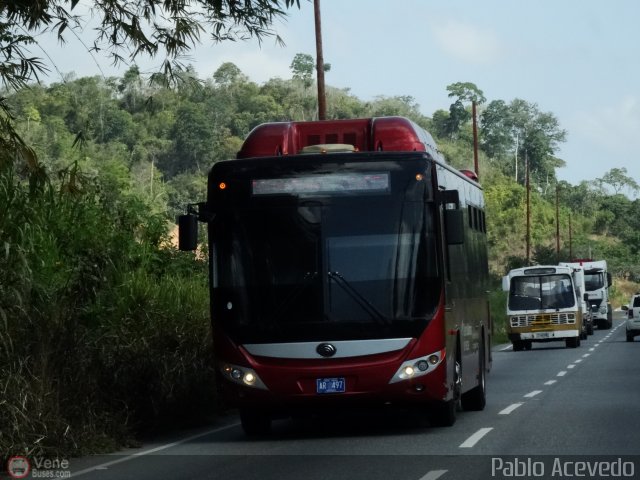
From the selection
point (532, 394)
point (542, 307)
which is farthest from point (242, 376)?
point (542, 307)

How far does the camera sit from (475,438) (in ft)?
47.5

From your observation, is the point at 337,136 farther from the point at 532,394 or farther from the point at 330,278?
the point at 532,394

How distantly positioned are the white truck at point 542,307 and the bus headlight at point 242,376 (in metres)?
29.4

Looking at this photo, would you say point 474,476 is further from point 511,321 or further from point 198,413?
point 511,321

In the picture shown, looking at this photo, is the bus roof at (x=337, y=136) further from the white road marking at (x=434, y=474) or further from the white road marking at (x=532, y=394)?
the white road marking at (x=434, y=474)

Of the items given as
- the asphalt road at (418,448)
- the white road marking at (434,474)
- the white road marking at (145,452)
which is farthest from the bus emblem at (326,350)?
the white road marking at (434,474)

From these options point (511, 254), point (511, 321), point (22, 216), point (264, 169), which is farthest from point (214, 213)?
point (511, 254)

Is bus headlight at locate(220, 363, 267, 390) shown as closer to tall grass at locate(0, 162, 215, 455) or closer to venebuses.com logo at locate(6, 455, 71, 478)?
tall grass at locate(0, 162, 215, 455)

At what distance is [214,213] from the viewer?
1548cm

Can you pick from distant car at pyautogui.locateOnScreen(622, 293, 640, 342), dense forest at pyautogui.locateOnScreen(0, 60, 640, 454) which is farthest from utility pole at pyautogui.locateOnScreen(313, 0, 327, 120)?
distant car at pyautogui.locateOnScreen(622, 293, 640, 342)

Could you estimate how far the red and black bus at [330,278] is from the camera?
14.9 m

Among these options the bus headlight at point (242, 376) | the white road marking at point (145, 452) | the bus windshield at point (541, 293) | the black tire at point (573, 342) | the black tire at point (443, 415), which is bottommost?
the white road marking at point (145, 452)

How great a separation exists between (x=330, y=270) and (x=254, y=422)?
2.12m

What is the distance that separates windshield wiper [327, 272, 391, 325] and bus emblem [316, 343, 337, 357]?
1.75 feet
